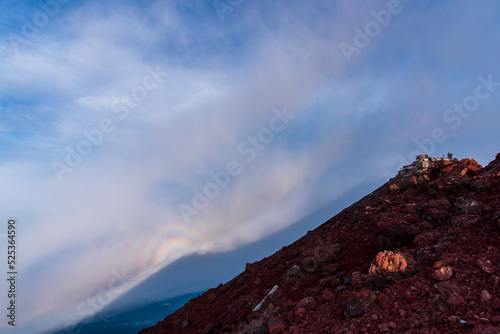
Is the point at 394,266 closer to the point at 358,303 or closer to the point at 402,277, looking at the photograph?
the point at 402,277

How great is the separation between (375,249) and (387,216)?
210 cm

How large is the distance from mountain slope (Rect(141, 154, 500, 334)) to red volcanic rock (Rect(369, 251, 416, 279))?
37 millimetres

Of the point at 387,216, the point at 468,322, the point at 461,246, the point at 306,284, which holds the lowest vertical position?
the point at 468,322

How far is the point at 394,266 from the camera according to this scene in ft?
36.3

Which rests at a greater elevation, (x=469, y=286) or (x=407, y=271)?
(x=407, y=271)

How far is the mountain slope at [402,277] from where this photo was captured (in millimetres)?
8641

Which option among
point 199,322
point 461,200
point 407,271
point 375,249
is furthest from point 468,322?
point 199,322

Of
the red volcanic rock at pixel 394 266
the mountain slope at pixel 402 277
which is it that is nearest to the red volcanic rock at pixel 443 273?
the mountain slope at pixel 402 277

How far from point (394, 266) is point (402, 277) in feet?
1.52

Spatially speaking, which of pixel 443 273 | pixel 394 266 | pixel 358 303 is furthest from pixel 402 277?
pixel 358 303

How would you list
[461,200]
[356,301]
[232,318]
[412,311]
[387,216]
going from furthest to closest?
[232,318]
[387,216]
[461,200]
[356,301]
[412,311]

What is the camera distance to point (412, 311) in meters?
8.94

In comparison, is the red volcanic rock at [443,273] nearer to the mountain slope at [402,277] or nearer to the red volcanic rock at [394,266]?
the mountain slope at [402,277]

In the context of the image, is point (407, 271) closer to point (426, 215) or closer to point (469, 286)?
point (469, 286)
